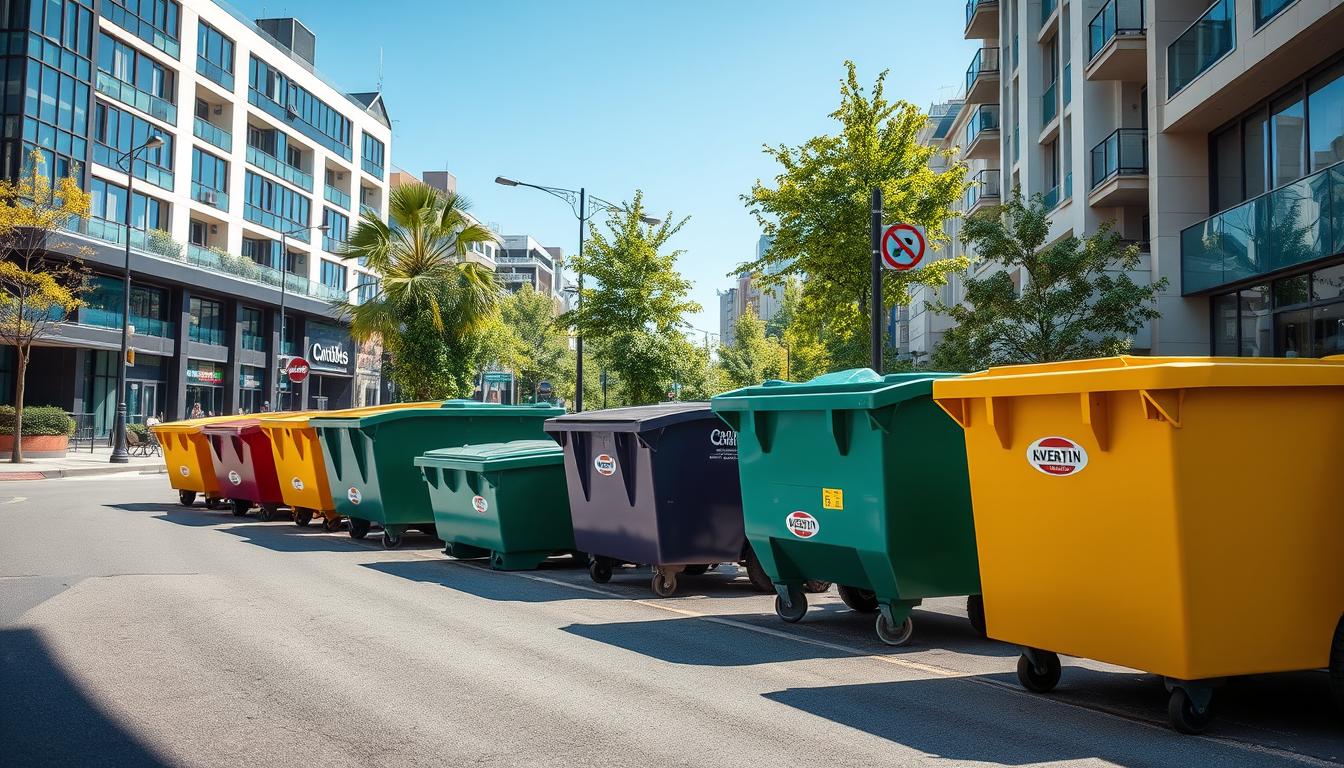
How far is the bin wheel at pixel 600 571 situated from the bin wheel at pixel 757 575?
1.34 meters

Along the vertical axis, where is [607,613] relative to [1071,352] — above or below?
below

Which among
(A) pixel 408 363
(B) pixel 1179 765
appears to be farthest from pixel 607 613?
(A) pixel 408 363

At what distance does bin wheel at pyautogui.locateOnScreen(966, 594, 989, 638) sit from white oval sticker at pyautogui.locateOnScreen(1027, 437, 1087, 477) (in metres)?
1.97

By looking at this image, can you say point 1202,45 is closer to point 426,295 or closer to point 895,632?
point 895,632

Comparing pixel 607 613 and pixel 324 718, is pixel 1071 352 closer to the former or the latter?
pixel 607 613

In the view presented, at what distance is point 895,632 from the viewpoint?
22.2ft

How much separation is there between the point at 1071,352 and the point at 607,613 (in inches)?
378

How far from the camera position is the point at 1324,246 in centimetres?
1370

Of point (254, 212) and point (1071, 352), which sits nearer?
point (1071, 352)

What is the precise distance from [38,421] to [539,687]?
92.1ft

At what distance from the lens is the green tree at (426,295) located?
76.1ft

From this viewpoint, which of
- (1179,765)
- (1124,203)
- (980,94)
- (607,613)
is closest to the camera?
(1179,765)

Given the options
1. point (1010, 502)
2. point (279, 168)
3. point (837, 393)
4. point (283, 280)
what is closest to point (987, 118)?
point (283, 280)

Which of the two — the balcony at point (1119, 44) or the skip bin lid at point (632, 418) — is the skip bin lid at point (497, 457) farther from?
the balcony at point (1119, 44)
